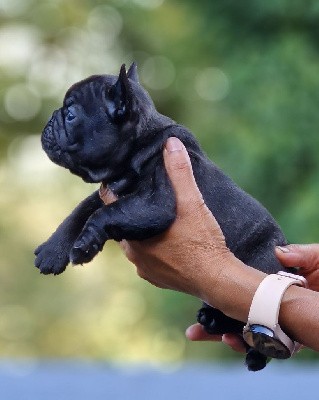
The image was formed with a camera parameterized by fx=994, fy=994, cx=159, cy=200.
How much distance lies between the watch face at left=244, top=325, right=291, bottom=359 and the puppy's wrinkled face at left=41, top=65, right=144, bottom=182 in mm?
647

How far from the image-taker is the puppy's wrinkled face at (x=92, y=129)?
296 centimetres

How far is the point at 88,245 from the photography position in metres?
2.89

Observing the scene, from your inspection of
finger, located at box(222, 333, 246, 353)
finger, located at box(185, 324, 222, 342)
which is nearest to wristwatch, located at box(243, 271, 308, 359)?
finger, located at box(222, 333, 246, 353)

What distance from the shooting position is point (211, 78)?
1090cm

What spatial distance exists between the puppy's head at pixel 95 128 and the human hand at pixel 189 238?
5.0 inches

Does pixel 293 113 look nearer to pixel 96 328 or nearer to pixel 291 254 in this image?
pixel 291 254

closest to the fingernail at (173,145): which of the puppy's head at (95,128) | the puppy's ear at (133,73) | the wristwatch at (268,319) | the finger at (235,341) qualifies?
the puppy's head at (95,128)

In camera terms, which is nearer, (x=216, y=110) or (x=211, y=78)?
(x=216, y=110)

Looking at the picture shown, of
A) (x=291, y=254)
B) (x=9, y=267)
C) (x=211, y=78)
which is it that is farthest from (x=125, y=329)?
(x=291, y=254)

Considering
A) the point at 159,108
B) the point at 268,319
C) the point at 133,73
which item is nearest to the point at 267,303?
the point at 268,319

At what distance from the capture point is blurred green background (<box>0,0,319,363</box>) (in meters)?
8.53

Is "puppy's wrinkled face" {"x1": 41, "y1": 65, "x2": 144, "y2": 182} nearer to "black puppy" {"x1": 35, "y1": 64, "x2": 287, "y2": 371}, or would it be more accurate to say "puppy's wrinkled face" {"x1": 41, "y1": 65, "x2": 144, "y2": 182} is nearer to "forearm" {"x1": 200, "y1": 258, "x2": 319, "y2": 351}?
"black puppy" {"x1": 35, "y1": 64, "x2": 287, "y2": 371}

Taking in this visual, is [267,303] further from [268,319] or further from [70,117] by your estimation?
[70,117]

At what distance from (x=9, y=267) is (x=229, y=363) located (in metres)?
7.66
